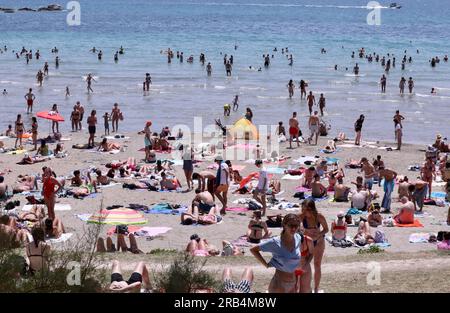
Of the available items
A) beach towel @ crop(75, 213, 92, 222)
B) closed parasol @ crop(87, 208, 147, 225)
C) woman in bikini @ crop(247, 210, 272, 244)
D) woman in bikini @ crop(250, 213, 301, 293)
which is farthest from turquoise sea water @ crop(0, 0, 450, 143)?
woman in bikini @ crop(250, 213, 301, 293)

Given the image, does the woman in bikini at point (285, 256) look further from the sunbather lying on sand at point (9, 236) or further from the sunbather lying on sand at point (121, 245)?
the sunbather lying on sand at point (121, 245)

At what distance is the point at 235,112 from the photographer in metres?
35.4

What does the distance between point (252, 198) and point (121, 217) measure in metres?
3.78

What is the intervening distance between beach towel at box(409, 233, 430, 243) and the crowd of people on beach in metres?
0.59

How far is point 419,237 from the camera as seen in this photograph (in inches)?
585

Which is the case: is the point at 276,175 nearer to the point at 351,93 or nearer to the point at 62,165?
the point at 62,165

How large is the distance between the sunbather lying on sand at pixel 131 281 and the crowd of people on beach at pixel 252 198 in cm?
1

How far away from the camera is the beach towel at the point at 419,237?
14688mm

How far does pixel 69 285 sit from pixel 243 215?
28.8ft

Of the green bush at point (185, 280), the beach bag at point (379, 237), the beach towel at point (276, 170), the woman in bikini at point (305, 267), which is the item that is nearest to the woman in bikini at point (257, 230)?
the beach bag at point (379, 237)

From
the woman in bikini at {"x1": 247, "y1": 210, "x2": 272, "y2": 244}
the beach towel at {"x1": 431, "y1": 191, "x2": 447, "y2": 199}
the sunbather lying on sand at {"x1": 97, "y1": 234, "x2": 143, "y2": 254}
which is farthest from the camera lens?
the beach towel at {"x1": 431, "y1": 191, "x2": 447, "y2": 199}

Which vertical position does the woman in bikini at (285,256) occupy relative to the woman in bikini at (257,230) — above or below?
above

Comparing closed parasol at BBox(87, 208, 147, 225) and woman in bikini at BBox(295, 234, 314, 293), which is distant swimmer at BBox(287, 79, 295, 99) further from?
woman in bikini at BBox(295, 234, 314, 293)

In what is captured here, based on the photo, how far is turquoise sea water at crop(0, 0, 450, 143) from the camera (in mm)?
35094
